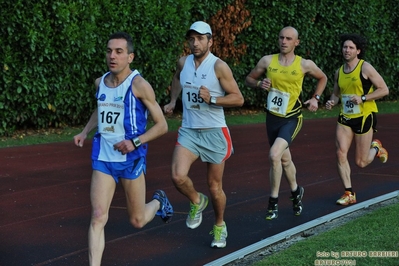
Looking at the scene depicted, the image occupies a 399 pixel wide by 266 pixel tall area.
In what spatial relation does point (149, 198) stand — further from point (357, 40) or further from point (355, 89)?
point (357, 40)

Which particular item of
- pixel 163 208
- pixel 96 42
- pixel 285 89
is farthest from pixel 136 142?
pixel 96 42

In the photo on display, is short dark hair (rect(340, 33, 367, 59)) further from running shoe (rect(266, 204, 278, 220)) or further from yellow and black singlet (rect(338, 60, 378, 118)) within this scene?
running shoe (rect(266, 204, 278, 220))

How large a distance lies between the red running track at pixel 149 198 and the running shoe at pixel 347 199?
125 mm

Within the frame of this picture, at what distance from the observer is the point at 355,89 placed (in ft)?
35.1

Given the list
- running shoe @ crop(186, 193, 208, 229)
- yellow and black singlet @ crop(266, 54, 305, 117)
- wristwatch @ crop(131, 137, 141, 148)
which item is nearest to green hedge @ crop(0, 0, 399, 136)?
yellow and black singlet @ crop(266, 54, 305, 117)

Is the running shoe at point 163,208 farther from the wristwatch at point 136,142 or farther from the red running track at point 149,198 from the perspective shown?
the wristwatch at point 136,142

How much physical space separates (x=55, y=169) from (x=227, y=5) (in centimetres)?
993

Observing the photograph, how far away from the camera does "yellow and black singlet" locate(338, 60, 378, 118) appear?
10.7m

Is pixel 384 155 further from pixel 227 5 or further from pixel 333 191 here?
pixel 227 5

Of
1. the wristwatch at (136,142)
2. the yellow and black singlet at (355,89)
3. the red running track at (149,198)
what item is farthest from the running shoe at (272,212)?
the wristwatch at (136,142)

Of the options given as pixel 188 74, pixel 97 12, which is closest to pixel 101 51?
pixel 97 12

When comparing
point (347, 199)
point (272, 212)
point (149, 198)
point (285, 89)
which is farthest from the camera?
point (149, 198)

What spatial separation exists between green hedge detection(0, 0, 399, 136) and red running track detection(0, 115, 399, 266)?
137 centimetres

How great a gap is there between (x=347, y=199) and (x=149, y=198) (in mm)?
2448
